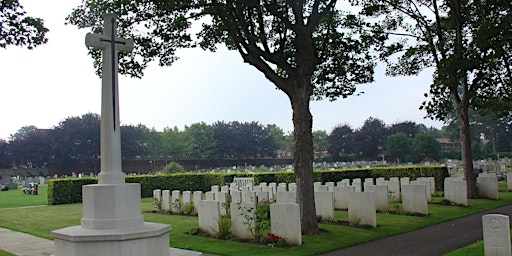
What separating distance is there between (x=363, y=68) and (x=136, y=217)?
9.30 metres

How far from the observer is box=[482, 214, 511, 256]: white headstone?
6715mm

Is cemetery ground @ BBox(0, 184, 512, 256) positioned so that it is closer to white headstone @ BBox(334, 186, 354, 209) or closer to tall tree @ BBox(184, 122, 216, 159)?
white headstone @ BBox(334, 186, 354, 209)

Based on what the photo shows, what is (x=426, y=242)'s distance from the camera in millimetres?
9695

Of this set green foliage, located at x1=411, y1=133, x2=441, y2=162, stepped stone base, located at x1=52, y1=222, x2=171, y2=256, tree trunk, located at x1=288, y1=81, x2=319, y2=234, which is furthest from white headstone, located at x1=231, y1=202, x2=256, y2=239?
green foliage, located at x1=411, y1=133, x2=441, y2=162

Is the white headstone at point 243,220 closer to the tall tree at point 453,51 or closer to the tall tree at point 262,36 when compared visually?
the tall tree at point 262,36

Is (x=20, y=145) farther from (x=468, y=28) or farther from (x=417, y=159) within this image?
(x=468, y=28)

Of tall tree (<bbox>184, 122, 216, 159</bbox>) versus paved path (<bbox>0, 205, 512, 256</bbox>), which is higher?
tall tree (<bbox>184, 122, 216, 159</bbox>)

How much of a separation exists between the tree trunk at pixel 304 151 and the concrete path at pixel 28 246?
335 centimetres

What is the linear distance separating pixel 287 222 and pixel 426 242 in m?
3.20

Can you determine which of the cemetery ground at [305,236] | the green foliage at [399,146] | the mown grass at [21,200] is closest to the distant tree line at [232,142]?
the green foliage at [399,146]

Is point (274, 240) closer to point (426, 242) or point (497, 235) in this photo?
point (426, 242)

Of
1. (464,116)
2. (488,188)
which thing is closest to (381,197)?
(488,188)

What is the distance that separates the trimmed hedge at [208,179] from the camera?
2373 centimetres

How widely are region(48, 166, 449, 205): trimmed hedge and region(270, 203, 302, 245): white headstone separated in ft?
48.5
